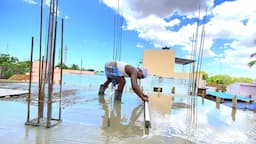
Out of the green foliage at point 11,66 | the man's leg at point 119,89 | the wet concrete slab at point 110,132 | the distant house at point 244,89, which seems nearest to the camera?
the wet concrete slab at point 110,132

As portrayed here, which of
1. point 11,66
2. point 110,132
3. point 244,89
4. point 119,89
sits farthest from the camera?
point 11,66

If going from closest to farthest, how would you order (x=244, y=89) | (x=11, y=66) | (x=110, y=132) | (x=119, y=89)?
1. (x=110, y=132)
2. (x=119, y=89)
3. (x=244, y=89)
4. (x=11, y=66)

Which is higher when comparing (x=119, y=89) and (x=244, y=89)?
(x=119, y=89)

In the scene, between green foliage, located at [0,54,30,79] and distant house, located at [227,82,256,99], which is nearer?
distant house, located at [227,82,256,99]

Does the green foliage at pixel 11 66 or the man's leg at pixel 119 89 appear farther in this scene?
the green foliage at pixel 11 66

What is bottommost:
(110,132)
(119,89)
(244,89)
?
(244,89)

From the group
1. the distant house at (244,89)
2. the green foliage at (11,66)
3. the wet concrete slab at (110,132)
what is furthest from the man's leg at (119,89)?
the distant house at (244,89)

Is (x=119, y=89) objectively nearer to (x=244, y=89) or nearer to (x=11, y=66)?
(x=244, y=89)

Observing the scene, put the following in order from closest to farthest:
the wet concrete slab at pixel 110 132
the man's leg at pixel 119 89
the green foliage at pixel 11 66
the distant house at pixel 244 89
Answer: the wet concrete slab at pixel 110 132 < the man's leg at pixel 119 89 < the distant house at pixel 244 89 < the green foliage at pixel 11 66

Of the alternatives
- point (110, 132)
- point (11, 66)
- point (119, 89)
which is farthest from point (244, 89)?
point (11, 66)

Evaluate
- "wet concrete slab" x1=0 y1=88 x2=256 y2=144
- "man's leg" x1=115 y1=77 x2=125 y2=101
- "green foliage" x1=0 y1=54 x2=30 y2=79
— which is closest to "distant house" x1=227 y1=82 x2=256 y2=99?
"man's leg" x1=115 y1=77 x2=125 y2=101

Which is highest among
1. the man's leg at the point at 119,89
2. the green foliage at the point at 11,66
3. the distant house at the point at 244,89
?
the green foliage at the point at 11,66

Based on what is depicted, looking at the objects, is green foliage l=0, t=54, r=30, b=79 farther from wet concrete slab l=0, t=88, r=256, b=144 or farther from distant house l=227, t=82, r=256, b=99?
distant house l=227, t=82, r=256, b=99

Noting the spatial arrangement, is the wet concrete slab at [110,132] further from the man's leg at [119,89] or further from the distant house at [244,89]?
the distant house at [244,89]
